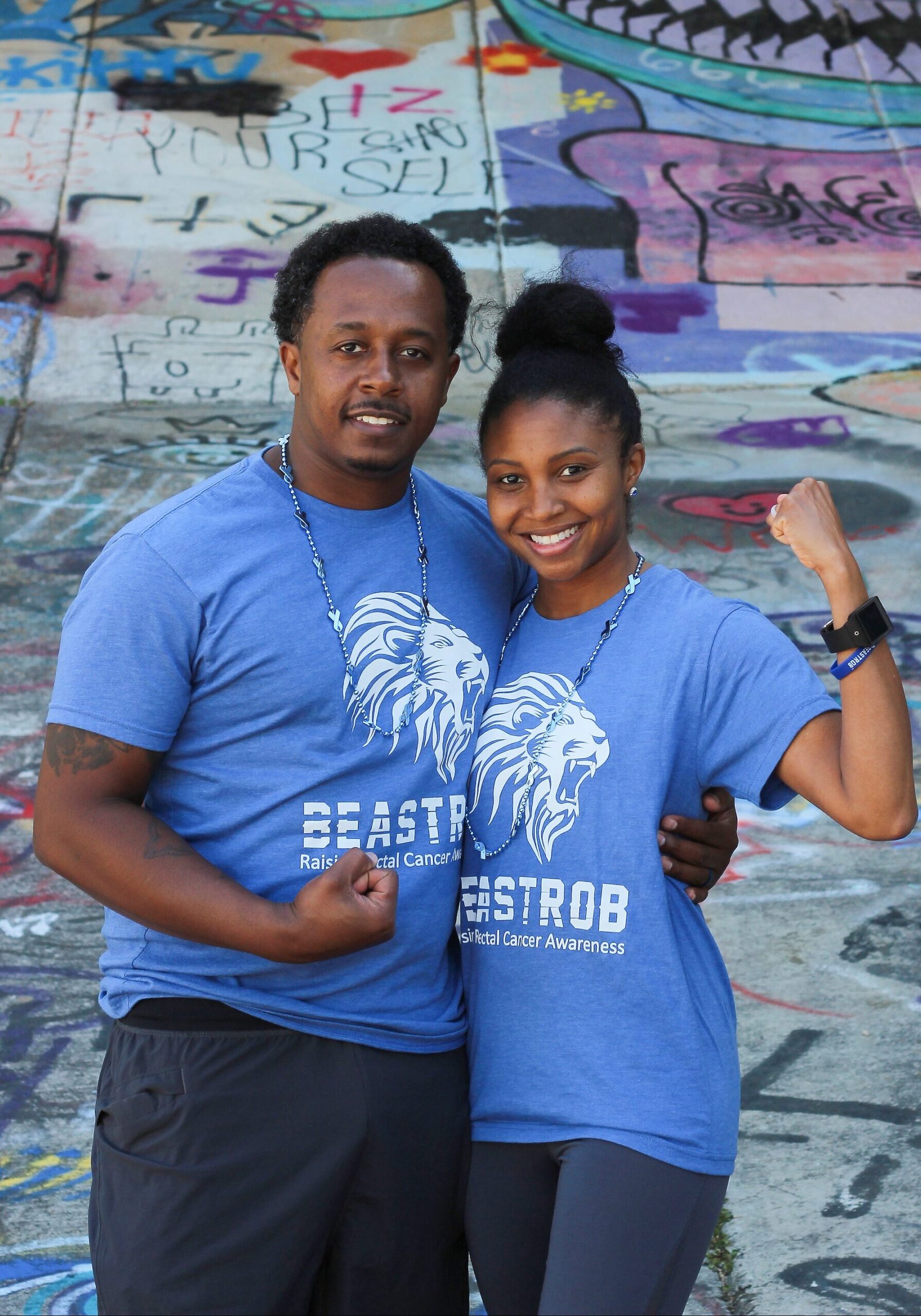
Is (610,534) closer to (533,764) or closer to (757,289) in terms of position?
(533,764)

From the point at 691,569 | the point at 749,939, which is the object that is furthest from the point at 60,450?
the point at 749,939

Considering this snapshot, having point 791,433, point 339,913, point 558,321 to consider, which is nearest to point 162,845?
point 339,913

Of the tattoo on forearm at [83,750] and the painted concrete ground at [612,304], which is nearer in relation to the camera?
the tattoo on forearm at [83,750]

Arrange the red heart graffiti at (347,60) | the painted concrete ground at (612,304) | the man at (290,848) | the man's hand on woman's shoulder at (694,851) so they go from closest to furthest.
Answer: the man at (290,848) → the man's hand on woman's shoulder at (694,851) → the painted concrete ground at (612,304) → the red heart graffiti at (347,60)

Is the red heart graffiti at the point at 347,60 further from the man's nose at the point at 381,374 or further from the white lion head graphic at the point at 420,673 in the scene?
the white lion head graphic at the point at 420,673

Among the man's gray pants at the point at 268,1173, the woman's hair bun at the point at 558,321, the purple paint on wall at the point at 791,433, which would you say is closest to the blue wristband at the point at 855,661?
the woman's hair bun at the point at 558,321

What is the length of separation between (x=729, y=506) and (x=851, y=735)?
199 inches

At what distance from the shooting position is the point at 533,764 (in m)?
2.08

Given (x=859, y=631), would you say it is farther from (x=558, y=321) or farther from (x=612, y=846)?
(x=558, y=321)

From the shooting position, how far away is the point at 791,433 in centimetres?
758

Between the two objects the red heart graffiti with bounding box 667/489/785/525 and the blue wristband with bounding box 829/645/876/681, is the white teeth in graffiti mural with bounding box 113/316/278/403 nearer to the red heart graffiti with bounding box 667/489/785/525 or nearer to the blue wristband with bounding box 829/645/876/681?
the red heart graffiti with bounding box 667/489/785/525

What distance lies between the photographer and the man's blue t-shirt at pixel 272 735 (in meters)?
1.92

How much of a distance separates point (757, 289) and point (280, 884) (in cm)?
784

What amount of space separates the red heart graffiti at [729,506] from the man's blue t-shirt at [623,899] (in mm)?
4670
